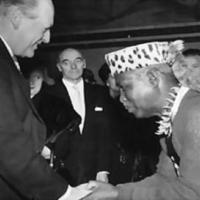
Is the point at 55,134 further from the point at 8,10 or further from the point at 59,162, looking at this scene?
the point at 8,10

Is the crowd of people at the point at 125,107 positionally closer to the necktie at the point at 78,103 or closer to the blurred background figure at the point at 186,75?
the blurred background figure at the point at 186,75

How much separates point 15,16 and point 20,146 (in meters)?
0.67

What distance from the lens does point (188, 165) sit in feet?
9.47

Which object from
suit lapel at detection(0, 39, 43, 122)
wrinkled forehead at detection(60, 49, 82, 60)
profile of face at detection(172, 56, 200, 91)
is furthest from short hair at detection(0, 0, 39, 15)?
wrinkled forehead at detection(60, 49, 82, 60)

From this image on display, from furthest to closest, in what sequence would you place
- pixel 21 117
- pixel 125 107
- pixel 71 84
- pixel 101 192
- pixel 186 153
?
pixel 71 84 → pixel 101 192 → pixel 125 107 → pixel 21 117 → pixel 186 153

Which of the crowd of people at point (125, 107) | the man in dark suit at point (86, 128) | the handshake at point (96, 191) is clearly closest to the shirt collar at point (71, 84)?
the man in dark suit at point (86, 128)

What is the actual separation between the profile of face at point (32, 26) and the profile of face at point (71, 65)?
8.78 feet

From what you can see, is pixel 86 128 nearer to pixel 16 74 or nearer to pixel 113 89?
pixel 113 89

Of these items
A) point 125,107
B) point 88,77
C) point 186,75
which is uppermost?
point 186,75

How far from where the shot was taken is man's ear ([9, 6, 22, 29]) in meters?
3.17

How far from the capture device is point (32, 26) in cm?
321

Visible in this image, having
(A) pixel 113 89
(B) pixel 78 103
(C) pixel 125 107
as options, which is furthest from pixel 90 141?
(C) pixel 125 107

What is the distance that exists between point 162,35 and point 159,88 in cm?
553

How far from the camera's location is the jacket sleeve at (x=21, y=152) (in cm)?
305
